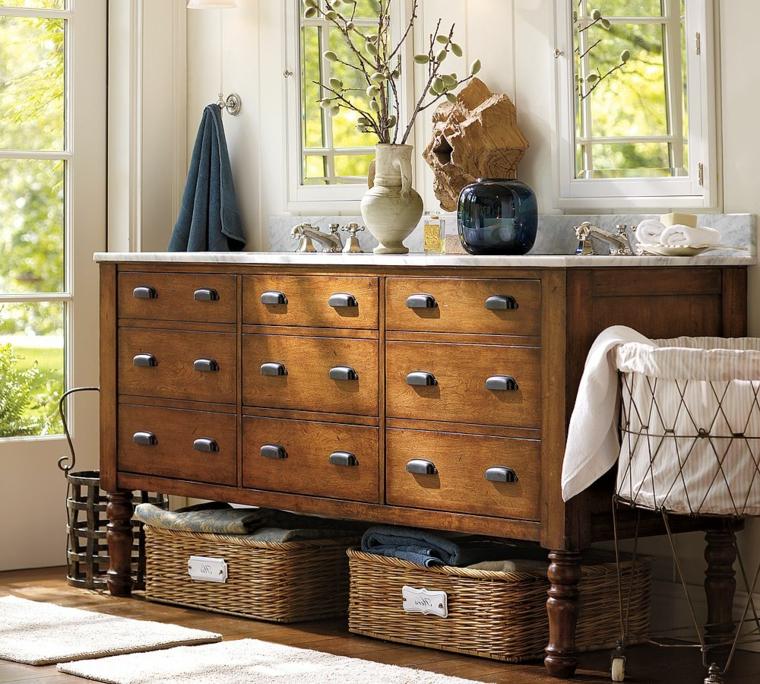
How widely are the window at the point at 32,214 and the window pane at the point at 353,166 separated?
928mm

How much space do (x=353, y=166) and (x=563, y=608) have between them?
1.57 metres

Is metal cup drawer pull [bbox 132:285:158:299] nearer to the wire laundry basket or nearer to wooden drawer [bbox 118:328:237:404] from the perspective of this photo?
wooden drawer [bbox 118:328:237:404]

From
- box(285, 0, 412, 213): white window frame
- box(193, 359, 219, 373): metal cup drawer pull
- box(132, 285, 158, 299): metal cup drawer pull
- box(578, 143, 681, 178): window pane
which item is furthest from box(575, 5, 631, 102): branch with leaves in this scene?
box(132, 285, 158, 299): metal cup drawer pull

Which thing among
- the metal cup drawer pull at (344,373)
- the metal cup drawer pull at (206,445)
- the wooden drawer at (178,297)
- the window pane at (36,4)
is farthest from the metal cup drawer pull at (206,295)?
the window pane at (36,4)

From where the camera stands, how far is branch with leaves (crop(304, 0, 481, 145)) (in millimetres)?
3875

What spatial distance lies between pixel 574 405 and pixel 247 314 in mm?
1009

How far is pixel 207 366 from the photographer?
390cm

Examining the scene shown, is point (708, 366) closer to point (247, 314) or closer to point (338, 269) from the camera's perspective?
point (338, 269)

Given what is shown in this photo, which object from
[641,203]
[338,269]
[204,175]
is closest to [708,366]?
[641,203]

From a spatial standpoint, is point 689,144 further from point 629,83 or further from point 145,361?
point 145,361

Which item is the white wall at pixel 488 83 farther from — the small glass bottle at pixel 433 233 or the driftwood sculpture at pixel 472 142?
the small glass bottle at pixel 433 233

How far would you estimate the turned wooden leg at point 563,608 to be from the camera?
10.4 feet

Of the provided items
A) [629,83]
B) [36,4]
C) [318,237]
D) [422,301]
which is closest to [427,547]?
[422,301]

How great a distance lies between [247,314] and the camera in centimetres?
382
